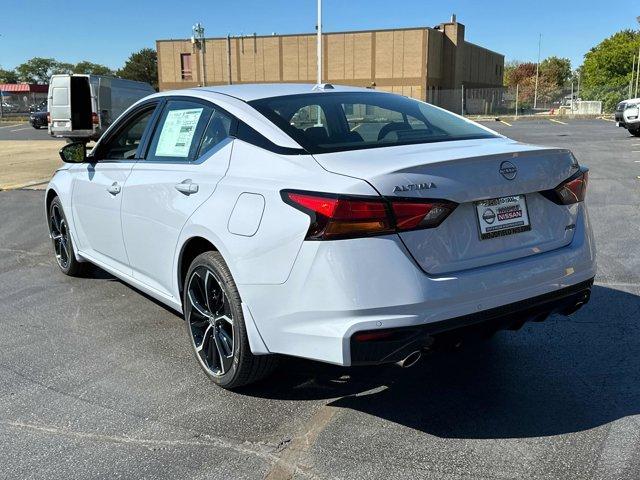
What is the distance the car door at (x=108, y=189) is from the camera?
4496 mm

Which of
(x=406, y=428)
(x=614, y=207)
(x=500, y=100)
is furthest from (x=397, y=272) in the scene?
(x=500, y=100)

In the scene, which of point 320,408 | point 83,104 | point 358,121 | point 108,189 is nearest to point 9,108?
point 83,104

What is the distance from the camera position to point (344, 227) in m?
2.71

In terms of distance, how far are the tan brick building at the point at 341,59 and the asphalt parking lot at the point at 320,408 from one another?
2205 inches

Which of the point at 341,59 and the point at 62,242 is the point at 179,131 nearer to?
the point at 62,242

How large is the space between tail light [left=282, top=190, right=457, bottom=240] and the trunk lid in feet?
0.13

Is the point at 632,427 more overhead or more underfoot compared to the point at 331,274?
more underfoot

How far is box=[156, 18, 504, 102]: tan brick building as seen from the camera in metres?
59.5

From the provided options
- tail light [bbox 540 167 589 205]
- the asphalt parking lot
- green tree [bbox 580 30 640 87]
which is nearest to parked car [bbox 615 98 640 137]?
the asphalt parking lot

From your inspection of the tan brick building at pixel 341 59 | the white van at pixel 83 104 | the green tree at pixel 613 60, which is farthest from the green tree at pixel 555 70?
the white van at pixel 83 104

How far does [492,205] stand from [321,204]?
33.3 inches

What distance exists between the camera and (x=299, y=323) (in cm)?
290

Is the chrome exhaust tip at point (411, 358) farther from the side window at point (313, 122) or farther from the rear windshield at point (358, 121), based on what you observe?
the side window at point (313, 122)

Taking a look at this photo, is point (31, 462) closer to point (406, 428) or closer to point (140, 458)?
point (140, 458)
